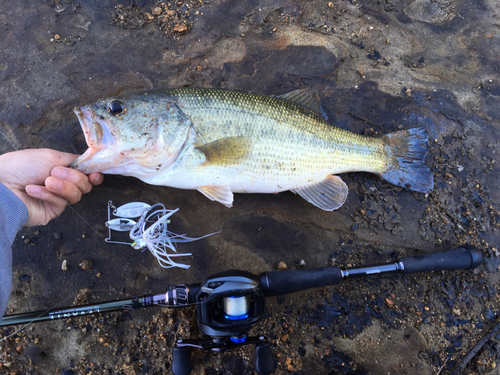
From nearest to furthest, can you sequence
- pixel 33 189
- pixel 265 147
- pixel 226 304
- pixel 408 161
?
1. pixel 226 304
2. pixel 33 189
3. pixel 265 147
4. pixel 408 161

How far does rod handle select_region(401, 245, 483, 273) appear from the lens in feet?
8.38

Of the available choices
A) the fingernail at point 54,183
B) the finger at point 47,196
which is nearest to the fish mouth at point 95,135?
the fingernail at point 54,183

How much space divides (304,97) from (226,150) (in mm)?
1132

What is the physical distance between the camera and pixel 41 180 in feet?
7.93

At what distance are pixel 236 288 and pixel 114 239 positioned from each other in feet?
4.90

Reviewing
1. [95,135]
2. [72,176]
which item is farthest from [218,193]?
[72,176]

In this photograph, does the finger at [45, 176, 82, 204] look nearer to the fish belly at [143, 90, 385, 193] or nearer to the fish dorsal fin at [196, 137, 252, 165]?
the fish belly at [143, 90, 385, 193]

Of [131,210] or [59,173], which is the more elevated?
[59,173]

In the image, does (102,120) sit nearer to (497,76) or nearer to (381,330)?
(381,330)

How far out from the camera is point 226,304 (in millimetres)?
2047

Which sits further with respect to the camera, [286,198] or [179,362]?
[286,198]

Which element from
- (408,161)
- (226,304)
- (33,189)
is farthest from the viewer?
(408,161)

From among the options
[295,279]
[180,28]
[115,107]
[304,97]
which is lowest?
[295,279]

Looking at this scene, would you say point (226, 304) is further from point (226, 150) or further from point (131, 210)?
point (131, 210)
